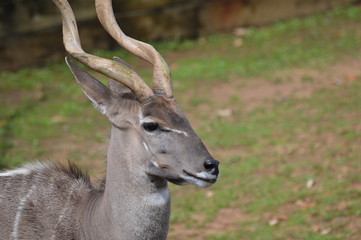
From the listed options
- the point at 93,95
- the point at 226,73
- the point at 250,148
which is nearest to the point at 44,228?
the point at 93,95

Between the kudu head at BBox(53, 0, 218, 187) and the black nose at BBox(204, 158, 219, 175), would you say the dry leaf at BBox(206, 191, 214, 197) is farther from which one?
the black nose at BBox(204, 158, 219, 175)

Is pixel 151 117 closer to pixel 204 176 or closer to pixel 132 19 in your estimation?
pixel 204 176

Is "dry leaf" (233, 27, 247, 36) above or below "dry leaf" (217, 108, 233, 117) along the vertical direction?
below

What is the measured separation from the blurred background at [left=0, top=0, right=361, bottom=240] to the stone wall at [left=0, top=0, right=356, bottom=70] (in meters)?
0.02

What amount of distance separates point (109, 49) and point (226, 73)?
194 cm

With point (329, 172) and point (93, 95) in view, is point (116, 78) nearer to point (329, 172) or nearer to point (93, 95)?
point (93, 95)

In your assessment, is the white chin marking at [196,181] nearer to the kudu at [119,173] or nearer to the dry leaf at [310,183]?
the kudu at [119,173]

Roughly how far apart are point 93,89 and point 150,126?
0.40 meters

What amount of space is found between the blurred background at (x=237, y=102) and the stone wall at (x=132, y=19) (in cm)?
2

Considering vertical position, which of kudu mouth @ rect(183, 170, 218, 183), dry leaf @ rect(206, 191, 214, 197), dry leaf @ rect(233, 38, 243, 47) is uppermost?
kudu mouth @ rect(183, 170, 218, 183)

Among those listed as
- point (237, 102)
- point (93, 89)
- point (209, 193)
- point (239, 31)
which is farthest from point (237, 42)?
point (93, 89)

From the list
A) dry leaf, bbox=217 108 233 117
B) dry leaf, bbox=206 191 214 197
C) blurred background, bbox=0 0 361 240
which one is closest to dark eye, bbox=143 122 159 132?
blurred background, bbox=0 0 361 240

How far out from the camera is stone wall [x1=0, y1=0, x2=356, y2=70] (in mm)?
10438

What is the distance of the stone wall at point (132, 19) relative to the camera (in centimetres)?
1044
